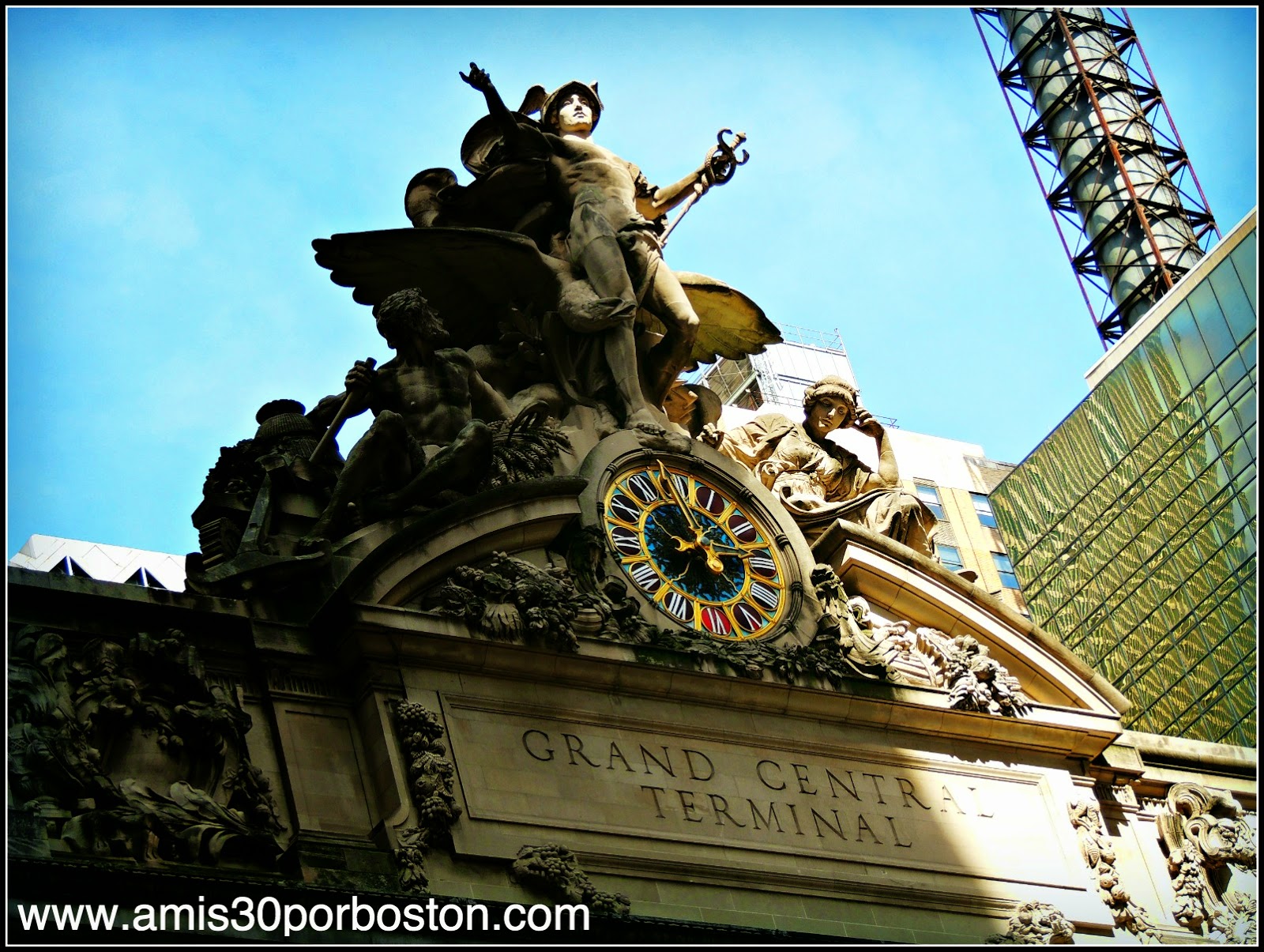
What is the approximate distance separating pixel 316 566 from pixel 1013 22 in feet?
131

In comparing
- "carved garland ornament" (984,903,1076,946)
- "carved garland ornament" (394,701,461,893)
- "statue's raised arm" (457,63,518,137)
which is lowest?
"carved garland ornament" (984,903,1076,946)

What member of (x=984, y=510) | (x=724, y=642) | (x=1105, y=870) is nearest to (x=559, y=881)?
(x=724, y=642)

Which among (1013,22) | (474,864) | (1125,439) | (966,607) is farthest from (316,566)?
(1013,22)

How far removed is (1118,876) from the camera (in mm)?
20750

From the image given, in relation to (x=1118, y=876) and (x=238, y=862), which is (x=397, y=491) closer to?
(x=238, y=862)

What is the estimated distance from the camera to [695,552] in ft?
68.6

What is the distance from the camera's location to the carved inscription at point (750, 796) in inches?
714

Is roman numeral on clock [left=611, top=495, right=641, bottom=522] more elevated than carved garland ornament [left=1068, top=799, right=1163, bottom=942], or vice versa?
roman numeral on clock [left=611, top=495, right=641, bottom=522]

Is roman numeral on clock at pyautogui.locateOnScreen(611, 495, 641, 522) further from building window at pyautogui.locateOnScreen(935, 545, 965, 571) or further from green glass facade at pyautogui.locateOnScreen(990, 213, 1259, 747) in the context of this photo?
building window at pyautogui.locateOnScreen(935, 545, 965, 571)

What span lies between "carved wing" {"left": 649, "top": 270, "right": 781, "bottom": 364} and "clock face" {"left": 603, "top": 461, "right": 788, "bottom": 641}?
2.72 metres

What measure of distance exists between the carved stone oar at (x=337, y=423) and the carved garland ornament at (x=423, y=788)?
284 cm

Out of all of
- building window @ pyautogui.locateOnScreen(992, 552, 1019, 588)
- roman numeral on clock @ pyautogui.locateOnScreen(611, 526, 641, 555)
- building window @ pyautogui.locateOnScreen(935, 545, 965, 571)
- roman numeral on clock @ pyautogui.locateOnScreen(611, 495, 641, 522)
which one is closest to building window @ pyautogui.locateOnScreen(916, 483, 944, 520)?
building window @ pyautogui.locateOnScreen(935, 545, 965, 571)

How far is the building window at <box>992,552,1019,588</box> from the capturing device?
53125 mm

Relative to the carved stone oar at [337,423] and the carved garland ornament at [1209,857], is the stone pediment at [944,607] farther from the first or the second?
the carved stone oar at [337,423]
